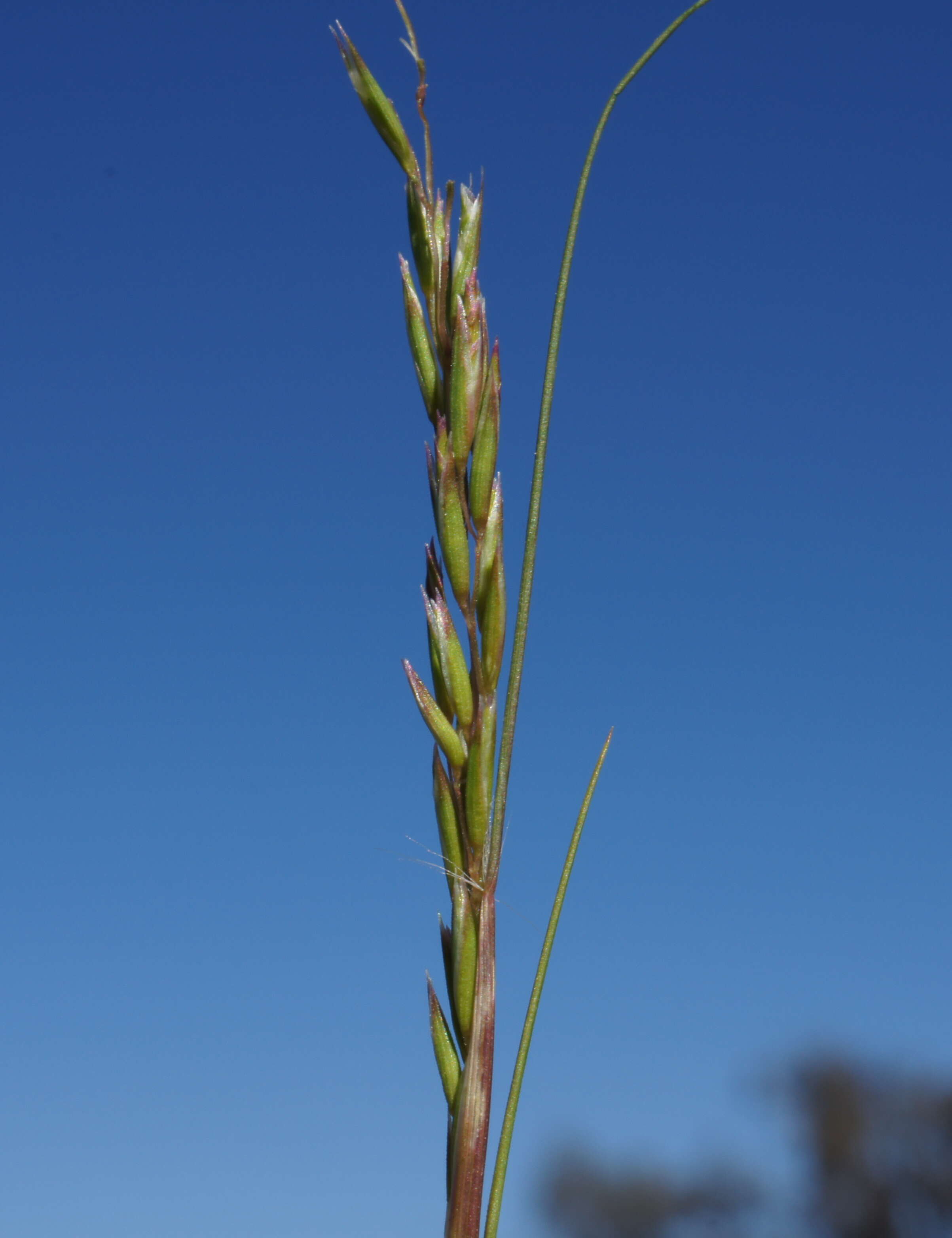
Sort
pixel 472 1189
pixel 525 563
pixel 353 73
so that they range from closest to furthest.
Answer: pixel 472 1189, pixel 525 563, pixel 353 73

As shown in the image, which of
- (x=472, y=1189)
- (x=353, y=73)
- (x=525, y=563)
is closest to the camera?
(x=472, y=1189)

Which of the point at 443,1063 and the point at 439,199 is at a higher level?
the point at 439,199

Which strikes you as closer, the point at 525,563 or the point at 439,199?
the point at 525,563

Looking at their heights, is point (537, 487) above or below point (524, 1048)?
above

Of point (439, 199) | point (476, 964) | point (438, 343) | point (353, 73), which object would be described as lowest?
point (476, 964)

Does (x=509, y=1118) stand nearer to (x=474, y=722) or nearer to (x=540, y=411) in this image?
(x=474, y=722)

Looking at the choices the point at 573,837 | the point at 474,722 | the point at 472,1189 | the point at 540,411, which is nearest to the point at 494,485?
the point at 540,411

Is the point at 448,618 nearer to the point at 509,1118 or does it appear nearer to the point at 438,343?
the point at 438,343
